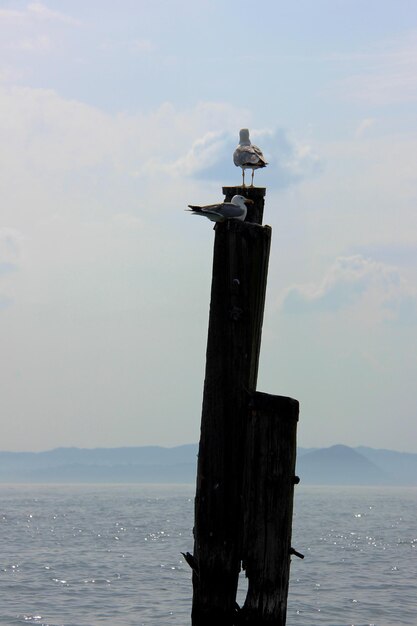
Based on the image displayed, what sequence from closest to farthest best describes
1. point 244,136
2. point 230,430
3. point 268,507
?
point 268,507, point 230,430, point 244,136

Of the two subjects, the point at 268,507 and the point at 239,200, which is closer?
the point at 268,507

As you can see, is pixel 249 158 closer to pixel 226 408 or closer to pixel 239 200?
pixel 239 200

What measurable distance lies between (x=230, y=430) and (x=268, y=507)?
75 centimetres

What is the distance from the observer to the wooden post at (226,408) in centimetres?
931

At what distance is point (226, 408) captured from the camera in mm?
9484

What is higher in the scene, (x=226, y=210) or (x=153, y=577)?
(x=226, y=210)

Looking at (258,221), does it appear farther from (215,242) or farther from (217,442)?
(217,442)

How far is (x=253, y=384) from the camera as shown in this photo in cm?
959

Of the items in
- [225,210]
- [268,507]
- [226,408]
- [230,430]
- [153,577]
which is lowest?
[153,577]

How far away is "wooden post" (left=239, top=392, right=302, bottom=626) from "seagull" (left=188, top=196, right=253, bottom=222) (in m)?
1.71

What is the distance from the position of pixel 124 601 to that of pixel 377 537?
2826 cm

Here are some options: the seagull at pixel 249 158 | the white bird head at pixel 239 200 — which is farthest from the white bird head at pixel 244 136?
the white bird head at pixel 239 200

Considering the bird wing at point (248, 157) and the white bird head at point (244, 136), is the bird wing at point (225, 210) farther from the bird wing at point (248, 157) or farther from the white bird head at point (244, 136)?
the white bird head at point (244, 136)

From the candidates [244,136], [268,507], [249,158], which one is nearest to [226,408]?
[268,507]
